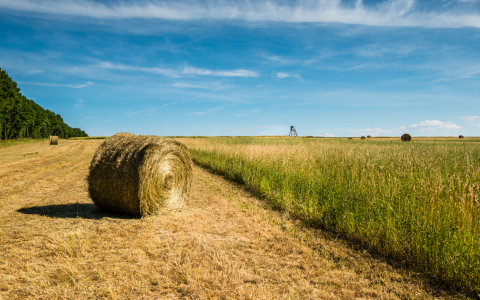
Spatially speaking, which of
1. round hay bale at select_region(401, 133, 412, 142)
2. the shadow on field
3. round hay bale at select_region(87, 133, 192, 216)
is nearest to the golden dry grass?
the shadow on field

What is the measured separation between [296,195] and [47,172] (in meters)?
11.7

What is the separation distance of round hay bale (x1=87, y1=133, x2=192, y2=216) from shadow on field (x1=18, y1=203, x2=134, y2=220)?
7.4 inches

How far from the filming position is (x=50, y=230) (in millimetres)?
5203

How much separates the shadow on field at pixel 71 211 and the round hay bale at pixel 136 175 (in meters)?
0.19

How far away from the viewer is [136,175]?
19.5 ft

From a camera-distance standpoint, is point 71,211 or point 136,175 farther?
point 71,211

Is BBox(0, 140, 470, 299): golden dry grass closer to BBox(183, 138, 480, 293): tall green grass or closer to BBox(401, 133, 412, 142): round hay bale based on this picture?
BBox(183, 138, 480, 293): tall green grass

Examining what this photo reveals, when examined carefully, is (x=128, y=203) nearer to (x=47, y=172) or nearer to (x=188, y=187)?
(x=188, y=187)

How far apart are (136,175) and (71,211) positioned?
7.31 feet

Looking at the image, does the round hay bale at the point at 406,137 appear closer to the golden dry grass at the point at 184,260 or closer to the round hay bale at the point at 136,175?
the golden dry grass at the point at 184,260

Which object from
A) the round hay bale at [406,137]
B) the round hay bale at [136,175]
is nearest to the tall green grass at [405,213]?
the round hay bale at [136,175]

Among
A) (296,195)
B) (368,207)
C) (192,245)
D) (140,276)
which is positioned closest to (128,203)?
(192,245)

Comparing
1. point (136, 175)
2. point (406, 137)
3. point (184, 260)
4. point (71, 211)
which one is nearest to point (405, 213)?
point (184, 260)

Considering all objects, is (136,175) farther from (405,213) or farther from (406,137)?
(406,137)
